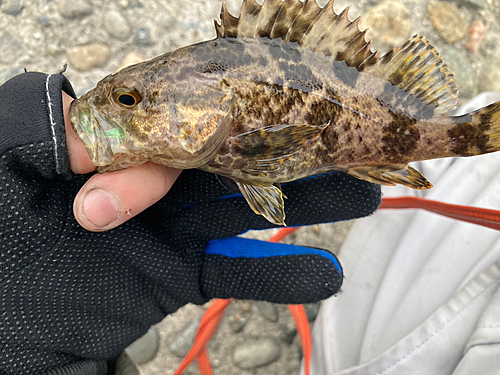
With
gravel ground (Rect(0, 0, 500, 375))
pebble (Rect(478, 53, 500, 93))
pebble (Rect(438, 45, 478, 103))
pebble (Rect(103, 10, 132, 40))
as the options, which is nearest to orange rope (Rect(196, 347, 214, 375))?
gravel ground (Rect(0, 0, 500, 375))

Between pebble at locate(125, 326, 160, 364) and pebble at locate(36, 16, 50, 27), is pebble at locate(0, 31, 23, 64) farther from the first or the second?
pebble at locate(125, 326, 160, 364)

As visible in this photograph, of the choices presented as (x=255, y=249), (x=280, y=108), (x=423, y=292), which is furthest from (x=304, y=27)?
(x=423, y=292)

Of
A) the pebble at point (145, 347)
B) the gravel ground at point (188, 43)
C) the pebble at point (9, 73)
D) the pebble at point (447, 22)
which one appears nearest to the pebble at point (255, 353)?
the gravel ground at point (188, 43)

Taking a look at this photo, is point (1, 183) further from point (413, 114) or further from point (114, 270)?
point (413, 114)

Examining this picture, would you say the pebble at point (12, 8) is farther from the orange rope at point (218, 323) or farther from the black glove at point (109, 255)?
the orange rope at point (218, 323)

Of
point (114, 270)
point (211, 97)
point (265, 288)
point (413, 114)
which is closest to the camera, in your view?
point (211, 97)

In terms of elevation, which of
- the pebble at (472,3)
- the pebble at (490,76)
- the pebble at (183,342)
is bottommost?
the pebble at (183,342)

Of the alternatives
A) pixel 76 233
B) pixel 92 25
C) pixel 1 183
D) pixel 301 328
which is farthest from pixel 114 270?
pixel 92 25
